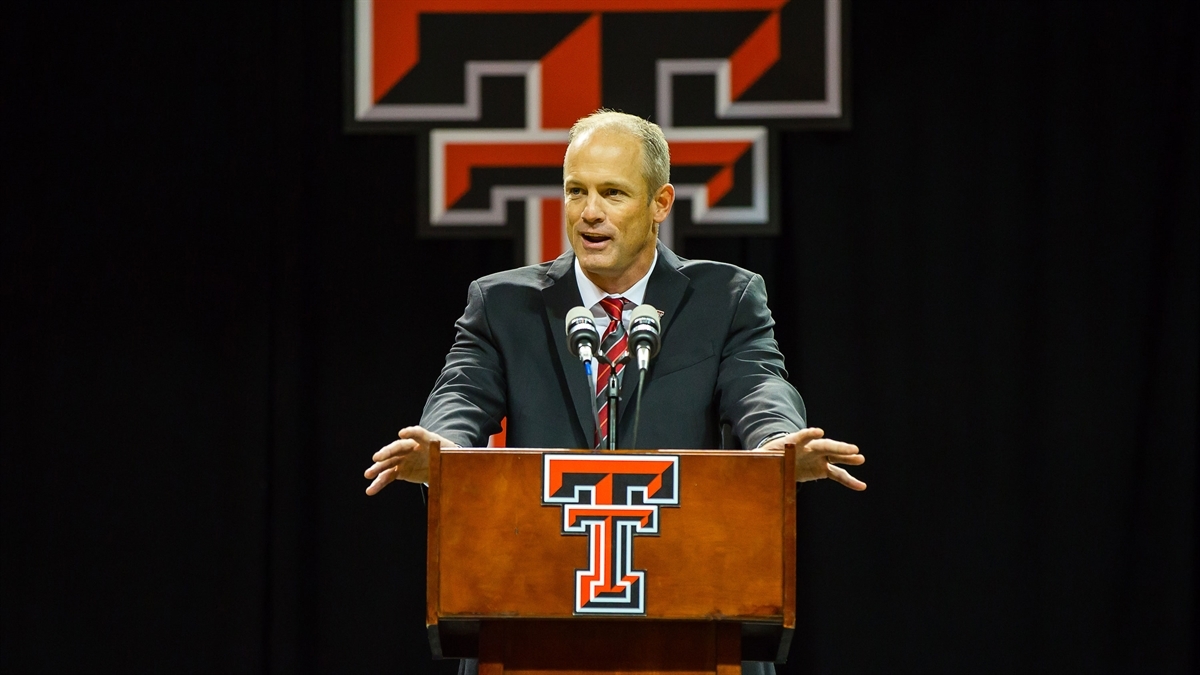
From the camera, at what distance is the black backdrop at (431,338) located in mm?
4094

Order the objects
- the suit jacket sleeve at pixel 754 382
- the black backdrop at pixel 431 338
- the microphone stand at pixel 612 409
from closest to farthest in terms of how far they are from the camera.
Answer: the microphone stand at pixel 612 409
the suit jacket sleeve at pixel 754 382
the black backdrop at pixel 431 338

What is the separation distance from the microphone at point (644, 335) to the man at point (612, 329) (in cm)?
25

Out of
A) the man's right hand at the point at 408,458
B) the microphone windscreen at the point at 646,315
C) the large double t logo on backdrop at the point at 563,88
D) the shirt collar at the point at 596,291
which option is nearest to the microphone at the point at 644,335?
the microphone windscreen at the point at 646,315

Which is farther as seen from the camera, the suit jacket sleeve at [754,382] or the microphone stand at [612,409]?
the suit jacket sleeve at [754,382]

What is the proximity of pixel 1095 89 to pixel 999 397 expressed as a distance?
968 millimetres

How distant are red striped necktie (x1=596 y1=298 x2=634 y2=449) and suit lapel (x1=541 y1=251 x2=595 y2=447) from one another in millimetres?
21

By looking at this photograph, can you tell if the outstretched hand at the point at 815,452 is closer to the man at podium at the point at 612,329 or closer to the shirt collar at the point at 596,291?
the man at podium at the point at 612,329

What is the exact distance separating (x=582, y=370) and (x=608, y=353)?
0.05 meters

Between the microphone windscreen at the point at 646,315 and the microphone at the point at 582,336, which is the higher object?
the microphone windscreen at the point at 646,315

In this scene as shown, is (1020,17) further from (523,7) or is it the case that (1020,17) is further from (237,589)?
(237,589)

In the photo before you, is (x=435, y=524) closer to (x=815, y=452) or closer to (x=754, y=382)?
(x=815, y=452)

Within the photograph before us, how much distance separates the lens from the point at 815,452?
6.29 feet

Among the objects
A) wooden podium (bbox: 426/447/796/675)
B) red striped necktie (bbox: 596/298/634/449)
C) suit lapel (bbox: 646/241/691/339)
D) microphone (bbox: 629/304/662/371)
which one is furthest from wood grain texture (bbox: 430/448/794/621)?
suit lapel (bbox: 646/241/691/339)

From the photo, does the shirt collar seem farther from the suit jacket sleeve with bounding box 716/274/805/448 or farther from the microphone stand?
the microphone stand
